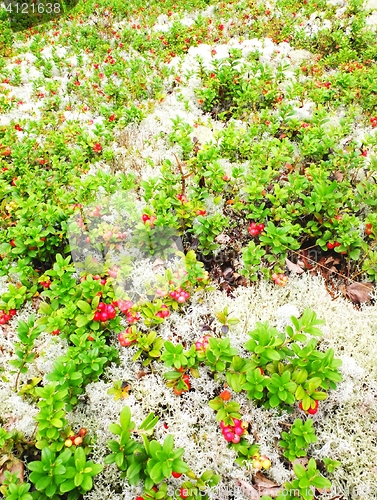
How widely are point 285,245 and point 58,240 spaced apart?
3.01 meters

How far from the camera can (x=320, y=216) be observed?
4.81 m

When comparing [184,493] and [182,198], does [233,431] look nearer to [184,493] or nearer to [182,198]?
[184,493]

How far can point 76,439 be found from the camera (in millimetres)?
3289

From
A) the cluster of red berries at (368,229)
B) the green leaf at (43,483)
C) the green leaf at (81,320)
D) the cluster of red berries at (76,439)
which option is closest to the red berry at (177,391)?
the cluster of red berries at (76,439)

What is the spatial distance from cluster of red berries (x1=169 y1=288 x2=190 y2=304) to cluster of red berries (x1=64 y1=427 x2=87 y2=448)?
1.66 metres

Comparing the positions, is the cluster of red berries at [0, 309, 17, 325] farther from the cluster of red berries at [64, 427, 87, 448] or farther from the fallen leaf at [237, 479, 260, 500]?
the fallen leaf at [237, 479, 260, 500]

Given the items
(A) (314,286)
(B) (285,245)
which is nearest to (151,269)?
(B) (285,245)

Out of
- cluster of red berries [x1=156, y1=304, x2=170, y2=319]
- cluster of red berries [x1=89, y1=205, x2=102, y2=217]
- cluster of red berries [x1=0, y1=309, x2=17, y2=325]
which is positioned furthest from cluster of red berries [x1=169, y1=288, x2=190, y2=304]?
cluster of red berries [x1=0, y1=309, x2=17, y2=325]

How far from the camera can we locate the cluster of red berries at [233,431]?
3.27 m

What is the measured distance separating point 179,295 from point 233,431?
62.3 inches

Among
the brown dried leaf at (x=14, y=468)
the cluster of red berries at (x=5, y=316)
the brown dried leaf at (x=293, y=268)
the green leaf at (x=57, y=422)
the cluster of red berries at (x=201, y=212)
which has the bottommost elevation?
the brown dried leaf at (x=14, y=468)

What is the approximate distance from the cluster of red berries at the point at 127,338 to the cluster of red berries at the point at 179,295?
66 centimetres

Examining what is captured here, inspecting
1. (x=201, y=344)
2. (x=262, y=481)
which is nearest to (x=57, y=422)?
(x=201, y=344)

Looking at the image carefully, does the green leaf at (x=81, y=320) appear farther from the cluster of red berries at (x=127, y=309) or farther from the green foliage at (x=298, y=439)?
the green foliage at (x=298, y=439)
